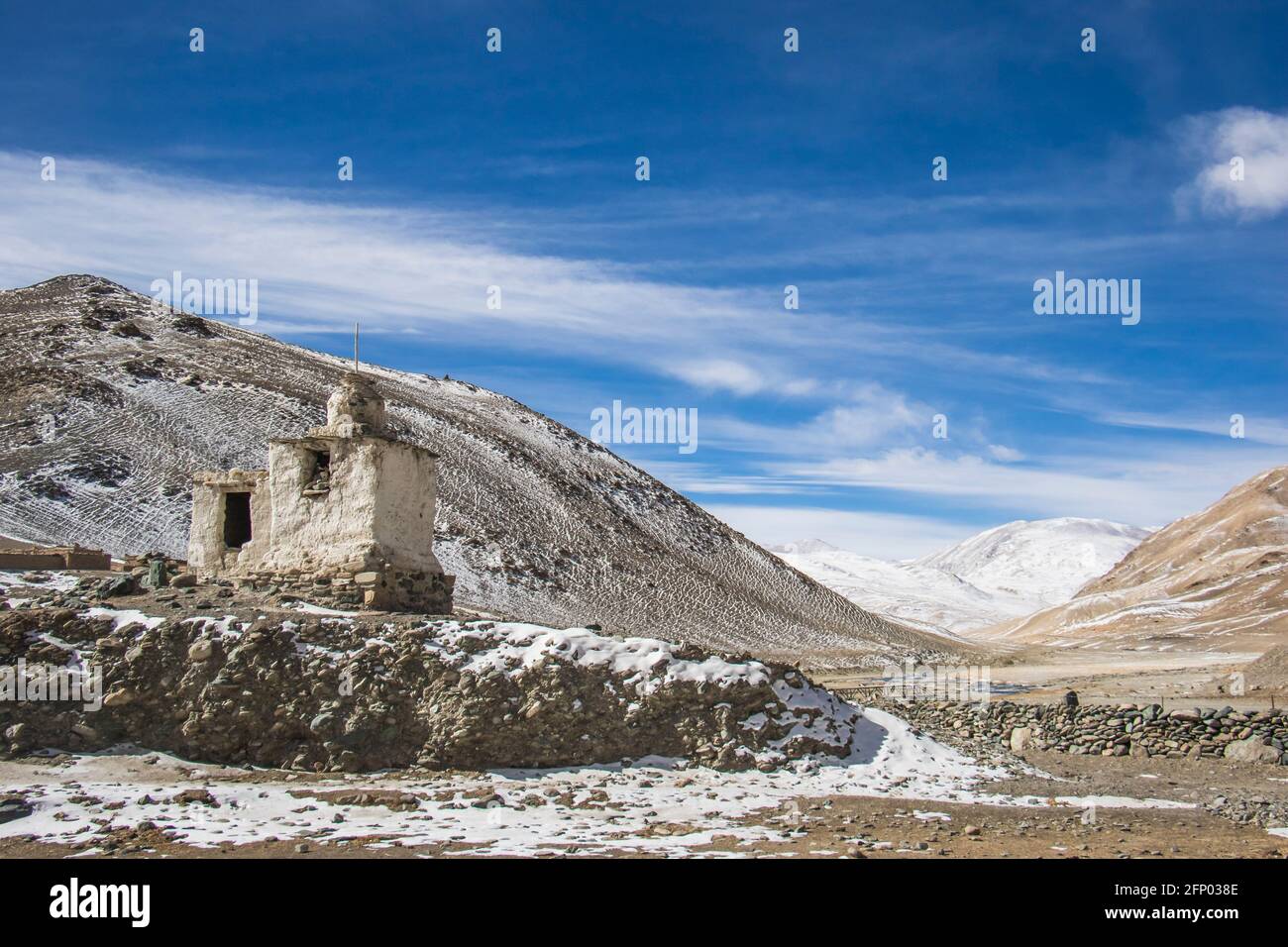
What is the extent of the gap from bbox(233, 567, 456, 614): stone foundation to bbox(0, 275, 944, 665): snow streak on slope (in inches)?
853

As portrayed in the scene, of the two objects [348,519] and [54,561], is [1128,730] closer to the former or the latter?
[348,519]

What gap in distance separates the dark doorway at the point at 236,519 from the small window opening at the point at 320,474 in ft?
9.12

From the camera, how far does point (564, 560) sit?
163 ft

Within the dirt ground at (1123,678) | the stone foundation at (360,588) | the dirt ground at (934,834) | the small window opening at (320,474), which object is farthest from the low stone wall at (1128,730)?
the small window opening at (320,474)

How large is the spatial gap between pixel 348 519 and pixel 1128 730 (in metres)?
14.0

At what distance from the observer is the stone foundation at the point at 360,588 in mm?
16172

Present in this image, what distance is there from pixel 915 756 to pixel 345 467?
984 cm

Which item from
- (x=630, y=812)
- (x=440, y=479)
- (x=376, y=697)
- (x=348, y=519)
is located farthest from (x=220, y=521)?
(x=440, y=479)

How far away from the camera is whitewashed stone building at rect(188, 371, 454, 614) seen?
A: 1648cm

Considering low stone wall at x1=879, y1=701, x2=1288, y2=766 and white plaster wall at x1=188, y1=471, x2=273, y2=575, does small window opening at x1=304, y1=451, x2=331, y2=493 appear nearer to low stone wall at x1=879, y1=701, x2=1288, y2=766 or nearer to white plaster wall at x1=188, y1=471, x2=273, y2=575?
white plaster wall at x1=188, y1=471, x2=273, y2=575

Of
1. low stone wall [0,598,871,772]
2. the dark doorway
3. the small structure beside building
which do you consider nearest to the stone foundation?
low stone wall [0,598,871,772]

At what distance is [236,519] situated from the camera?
19.5m

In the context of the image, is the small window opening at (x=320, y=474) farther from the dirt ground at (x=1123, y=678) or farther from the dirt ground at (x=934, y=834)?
the dirt ground at (x=1123, y=678)
